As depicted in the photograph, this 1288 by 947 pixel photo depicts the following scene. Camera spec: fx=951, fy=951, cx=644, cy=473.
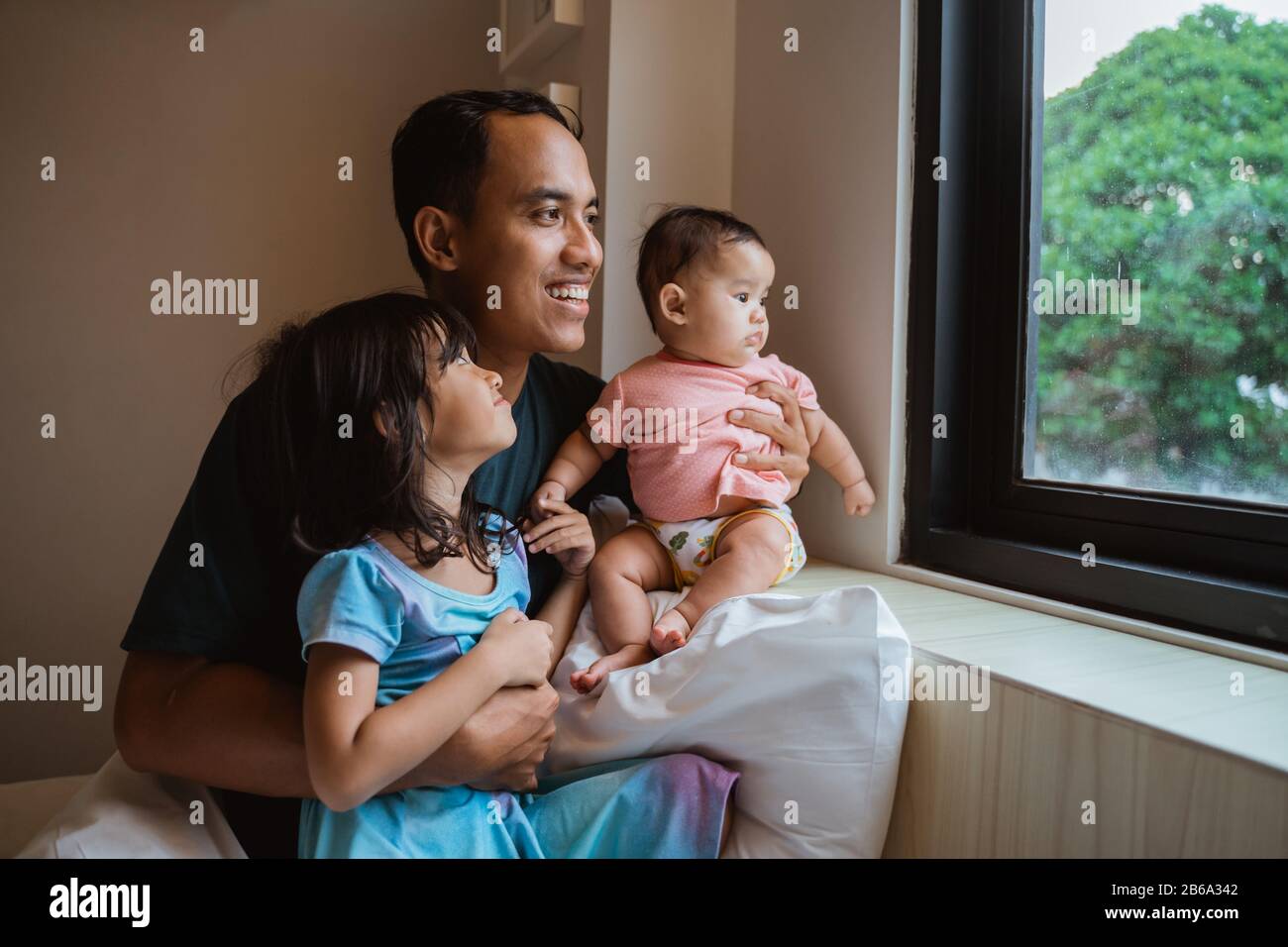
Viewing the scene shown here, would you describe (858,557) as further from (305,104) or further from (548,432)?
(305,104)

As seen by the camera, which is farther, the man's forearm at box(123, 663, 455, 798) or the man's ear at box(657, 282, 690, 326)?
the man's ear at box(657, 282, 690, 326)

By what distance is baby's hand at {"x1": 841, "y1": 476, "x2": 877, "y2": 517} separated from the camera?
1521mm

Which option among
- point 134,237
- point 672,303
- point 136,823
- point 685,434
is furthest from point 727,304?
point 134,237

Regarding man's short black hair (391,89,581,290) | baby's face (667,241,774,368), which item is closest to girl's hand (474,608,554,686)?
baby's face (667,241,774,368)

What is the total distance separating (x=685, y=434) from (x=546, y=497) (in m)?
0.22

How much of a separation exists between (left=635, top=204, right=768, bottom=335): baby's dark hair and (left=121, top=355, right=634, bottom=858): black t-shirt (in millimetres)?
612

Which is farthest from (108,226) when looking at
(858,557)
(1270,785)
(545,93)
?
(1270,785)

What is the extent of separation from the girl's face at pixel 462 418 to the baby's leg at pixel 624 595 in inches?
12.6

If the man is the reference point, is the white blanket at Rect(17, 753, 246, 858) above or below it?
below

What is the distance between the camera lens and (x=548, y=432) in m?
1.50

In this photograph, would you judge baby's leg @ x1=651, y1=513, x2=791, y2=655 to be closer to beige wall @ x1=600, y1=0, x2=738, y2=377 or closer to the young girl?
the young girl

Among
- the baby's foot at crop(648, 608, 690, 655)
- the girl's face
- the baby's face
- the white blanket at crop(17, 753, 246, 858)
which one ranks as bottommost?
the white blanket at crop(17, 753, 246, 858)

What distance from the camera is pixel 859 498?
4.99 ft
